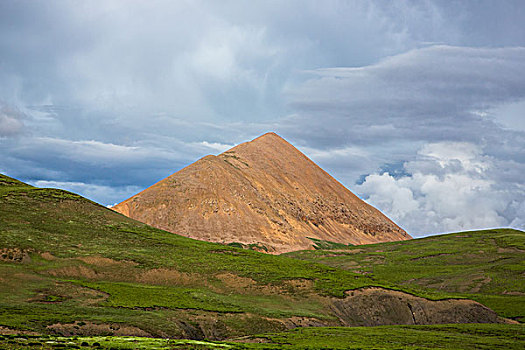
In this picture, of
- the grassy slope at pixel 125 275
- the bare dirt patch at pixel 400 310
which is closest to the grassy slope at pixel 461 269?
the bare dirt patch at pixel 400 310

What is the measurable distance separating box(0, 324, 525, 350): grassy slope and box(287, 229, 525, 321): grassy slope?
25.2 metres

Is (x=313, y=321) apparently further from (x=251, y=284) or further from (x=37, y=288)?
(x=37, y=288)

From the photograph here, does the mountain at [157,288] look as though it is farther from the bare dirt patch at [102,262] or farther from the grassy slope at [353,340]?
the grassy slope at [353,340]

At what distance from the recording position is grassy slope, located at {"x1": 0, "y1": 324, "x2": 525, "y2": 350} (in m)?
47.9

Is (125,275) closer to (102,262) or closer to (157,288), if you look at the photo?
(102,262)

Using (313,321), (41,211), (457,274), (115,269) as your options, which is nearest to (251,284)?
(313,321)

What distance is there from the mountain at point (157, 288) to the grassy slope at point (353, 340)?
4.82 feet

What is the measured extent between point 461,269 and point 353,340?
4027 inches

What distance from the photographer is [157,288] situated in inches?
3487

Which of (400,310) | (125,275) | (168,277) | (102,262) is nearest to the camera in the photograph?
(125,275)

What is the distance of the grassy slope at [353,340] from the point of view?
47906mm

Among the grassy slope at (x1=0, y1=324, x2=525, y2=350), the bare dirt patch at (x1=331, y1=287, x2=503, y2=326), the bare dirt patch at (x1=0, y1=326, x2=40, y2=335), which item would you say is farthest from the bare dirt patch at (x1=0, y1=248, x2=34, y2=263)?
the bare dirt patch at (x1=331, y1=287, x2=503, y2=326)

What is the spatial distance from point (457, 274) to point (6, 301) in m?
127

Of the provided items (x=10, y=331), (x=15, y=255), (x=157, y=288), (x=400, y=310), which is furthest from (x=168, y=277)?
(x=10, y=331)
